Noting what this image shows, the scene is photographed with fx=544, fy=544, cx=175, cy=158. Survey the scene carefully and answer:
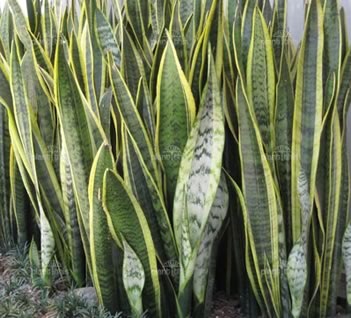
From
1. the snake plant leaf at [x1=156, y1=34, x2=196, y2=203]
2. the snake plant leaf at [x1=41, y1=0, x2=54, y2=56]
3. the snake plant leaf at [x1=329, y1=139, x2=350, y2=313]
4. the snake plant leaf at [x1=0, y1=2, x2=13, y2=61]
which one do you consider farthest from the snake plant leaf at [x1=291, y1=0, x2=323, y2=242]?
the snake plant leaf at [x1=0, y1=2, x2=13, y2=61]

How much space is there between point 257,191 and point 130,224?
0.28 meters

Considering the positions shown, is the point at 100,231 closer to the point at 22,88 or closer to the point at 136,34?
the point at 22,88

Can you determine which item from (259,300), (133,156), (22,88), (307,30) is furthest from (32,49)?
(259,300)

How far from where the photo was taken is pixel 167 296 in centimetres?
132

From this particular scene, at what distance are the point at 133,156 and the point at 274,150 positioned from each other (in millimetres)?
322

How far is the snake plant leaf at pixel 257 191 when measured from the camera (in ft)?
3.80

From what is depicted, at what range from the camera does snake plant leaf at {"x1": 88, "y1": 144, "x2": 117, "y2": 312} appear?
1.17 m

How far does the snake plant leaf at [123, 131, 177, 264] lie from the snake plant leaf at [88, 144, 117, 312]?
5cm

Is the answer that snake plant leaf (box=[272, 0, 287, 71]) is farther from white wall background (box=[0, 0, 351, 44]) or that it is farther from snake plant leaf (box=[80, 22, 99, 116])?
snake plant leaf (box=[80, 22, 99, 116])

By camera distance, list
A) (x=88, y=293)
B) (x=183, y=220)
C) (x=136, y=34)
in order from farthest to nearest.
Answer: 1. (x=136, y=34)
2. (x=88, y=293)
3. (x=183, y=220)

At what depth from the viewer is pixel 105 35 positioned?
1348 millimetres

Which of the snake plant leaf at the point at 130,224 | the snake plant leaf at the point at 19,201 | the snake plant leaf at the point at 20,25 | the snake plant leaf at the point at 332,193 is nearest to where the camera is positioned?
the snake plant leaf at the point at 130,224

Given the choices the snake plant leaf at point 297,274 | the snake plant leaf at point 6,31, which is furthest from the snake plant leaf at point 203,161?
the snake plant leaf at point 6,31

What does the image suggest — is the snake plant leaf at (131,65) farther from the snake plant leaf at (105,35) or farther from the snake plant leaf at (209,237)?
the snake plant leaf at (209,237)
